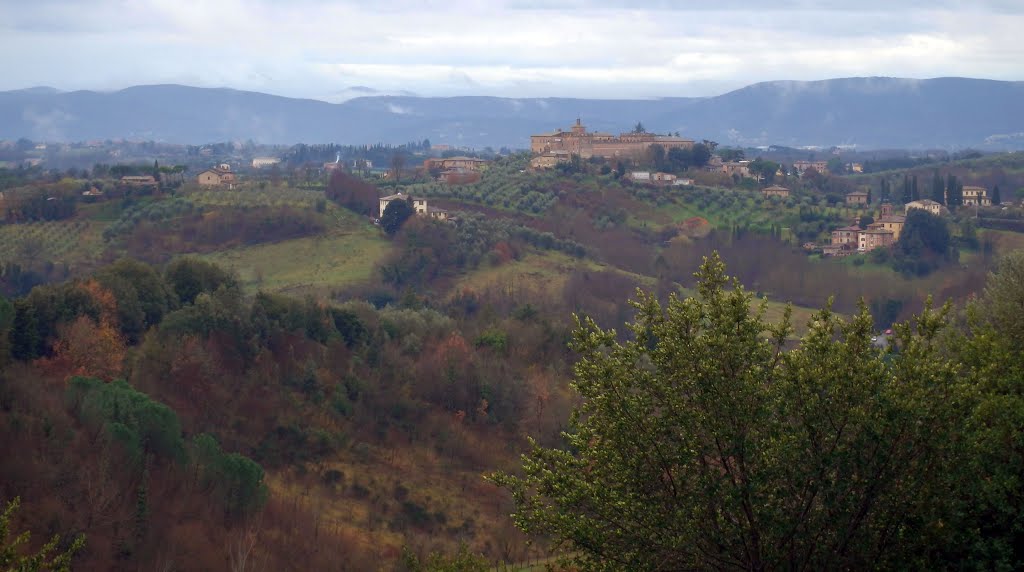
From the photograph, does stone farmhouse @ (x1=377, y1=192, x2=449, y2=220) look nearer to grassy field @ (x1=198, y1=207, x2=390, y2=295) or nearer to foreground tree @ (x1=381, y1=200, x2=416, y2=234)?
foreground tree @ (x1=381, y1=200, x2=416, y2=234)

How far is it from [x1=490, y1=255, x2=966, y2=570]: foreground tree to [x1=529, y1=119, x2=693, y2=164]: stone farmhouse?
73765 millimetres

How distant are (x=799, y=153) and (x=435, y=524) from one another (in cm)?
14889

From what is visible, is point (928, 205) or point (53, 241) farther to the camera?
point (928, 205)

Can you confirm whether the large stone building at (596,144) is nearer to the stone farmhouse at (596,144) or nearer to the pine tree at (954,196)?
the stone farmhouse at (596,144)

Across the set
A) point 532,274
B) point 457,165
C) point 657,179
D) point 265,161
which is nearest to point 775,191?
point 657,179

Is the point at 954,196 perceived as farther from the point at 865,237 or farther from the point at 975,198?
the point at 865,237

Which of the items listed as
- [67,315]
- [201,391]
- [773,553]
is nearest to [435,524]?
[201,391]

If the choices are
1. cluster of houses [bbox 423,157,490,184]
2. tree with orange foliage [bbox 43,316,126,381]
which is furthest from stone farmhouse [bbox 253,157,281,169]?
tree with orange foliage [bbox 43,316,126,381]

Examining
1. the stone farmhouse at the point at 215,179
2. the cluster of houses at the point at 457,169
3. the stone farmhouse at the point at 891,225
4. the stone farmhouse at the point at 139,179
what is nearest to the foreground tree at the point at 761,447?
the stone farmhouse at the point at 891,225

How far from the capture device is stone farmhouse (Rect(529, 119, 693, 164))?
83875mm

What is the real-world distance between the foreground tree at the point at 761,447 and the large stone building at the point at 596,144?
7377cm

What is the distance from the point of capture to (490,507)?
23484 mm

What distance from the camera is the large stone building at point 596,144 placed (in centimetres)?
8394

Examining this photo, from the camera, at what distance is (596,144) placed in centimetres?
8519
